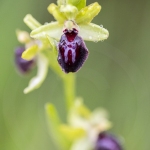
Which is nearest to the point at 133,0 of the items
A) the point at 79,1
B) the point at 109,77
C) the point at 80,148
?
the point at 109,77

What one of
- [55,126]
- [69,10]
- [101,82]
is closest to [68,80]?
[55,126]

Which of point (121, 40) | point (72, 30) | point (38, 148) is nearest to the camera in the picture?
point (72, 30)

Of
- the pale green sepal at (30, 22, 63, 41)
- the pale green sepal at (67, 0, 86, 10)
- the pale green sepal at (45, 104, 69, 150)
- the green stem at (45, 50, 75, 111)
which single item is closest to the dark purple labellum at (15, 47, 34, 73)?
the green stem at (45, 50, 75, 111)

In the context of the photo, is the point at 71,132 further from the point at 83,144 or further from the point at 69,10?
the point at 69,10

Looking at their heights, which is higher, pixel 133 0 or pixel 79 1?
pixel 133 0

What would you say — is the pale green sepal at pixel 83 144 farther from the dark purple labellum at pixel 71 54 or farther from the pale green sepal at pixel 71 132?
the dark purple labellum at pixel 71 54

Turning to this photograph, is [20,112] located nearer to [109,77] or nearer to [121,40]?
[109,77]

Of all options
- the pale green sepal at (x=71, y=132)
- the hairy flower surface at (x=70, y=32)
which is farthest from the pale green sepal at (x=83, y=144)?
the hairy flower surface at (x=70, y=32)
